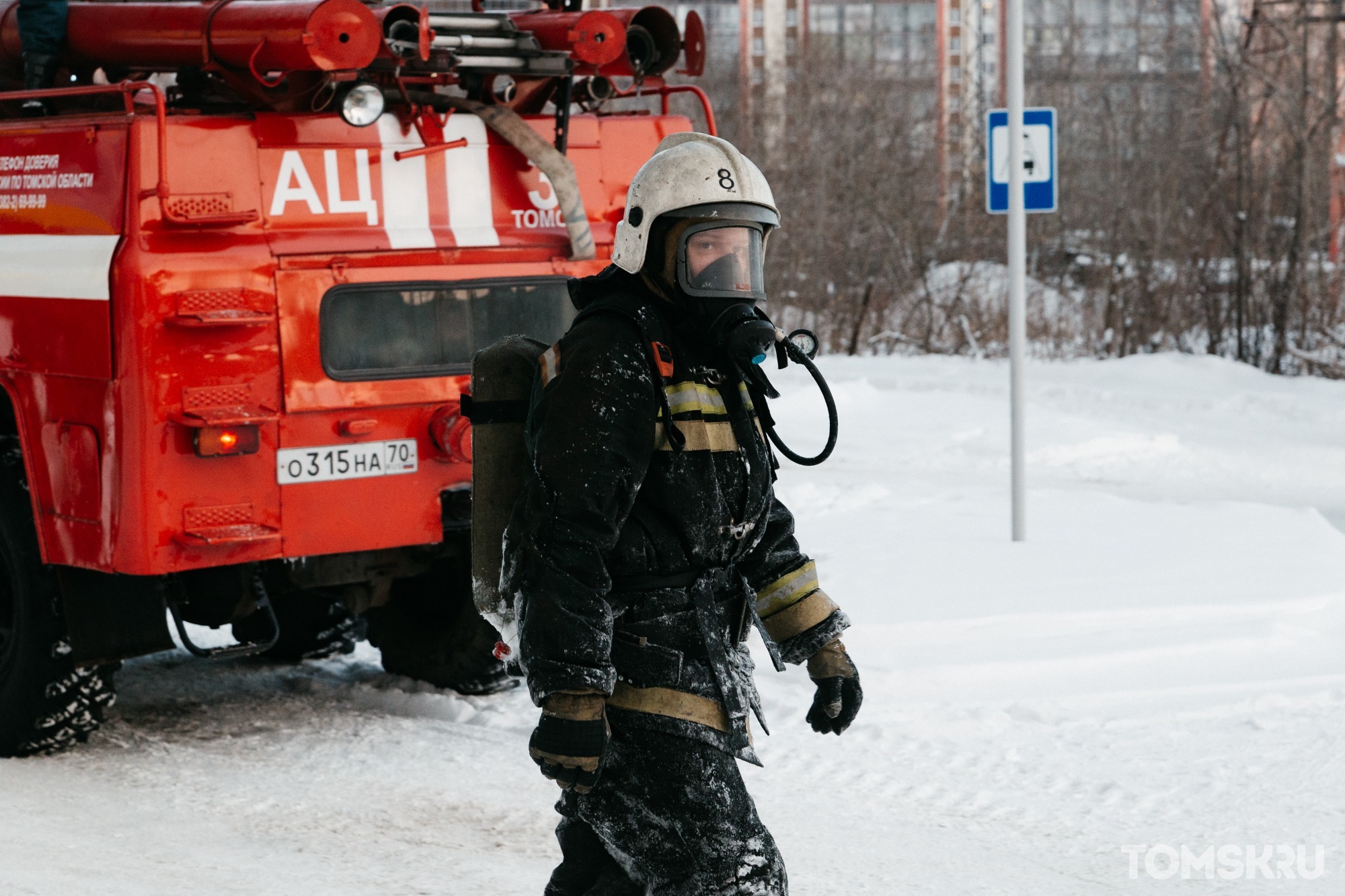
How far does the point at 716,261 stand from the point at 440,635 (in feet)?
12.1

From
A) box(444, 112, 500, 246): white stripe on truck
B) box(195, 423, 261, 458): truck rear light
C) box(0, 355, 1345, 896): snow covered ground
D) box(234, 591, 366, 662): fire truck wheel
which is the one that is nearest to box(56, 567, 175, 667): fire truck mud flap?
box(0, 355, 1345, 896): snow covered ground

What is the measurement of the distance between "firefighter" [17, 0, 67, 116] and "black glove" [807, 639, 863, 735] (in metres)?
3.79

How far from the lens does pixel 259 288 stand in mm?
5277

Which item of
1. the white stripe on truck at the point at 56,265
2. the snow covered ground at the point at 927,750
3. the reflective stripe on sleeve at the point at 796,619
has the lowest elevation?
the snow covered ground at the point at 927,750

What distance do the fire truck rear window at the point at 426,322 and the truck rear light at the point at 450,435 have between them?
0.17 metres

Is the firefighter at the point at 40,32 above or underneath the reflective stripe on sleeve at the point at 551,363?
above

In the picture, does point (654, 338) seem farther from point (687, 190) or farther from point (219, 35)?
point (219, 35)

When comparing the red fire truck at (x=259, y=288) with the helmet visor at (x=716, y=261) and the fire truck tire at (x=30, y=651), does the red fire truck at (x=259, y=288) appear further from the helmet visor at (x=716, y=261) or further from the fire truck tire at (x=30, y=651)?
the helmet visor at (x=716, y=261)

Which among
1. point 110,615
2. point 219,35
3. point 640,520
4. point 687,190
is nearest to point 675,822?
point 640,520

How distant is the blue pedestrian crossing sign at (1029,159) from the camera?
8.63 metres

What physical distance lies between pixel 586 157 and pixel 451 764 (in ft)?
7.56

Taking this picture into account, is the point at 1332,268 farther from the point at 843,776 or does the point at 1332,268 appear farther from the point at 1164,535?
the point at 843,776

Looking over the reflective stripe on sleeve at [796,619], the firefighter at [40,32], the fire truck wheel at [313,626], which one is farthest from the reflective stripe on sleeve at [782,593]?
the fire truck wheel at [313,626]

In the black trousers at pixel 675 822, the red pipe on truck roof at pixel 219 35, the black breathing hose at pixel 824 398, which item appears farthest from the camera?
the red pipe on truck roof at pixel 219 35
